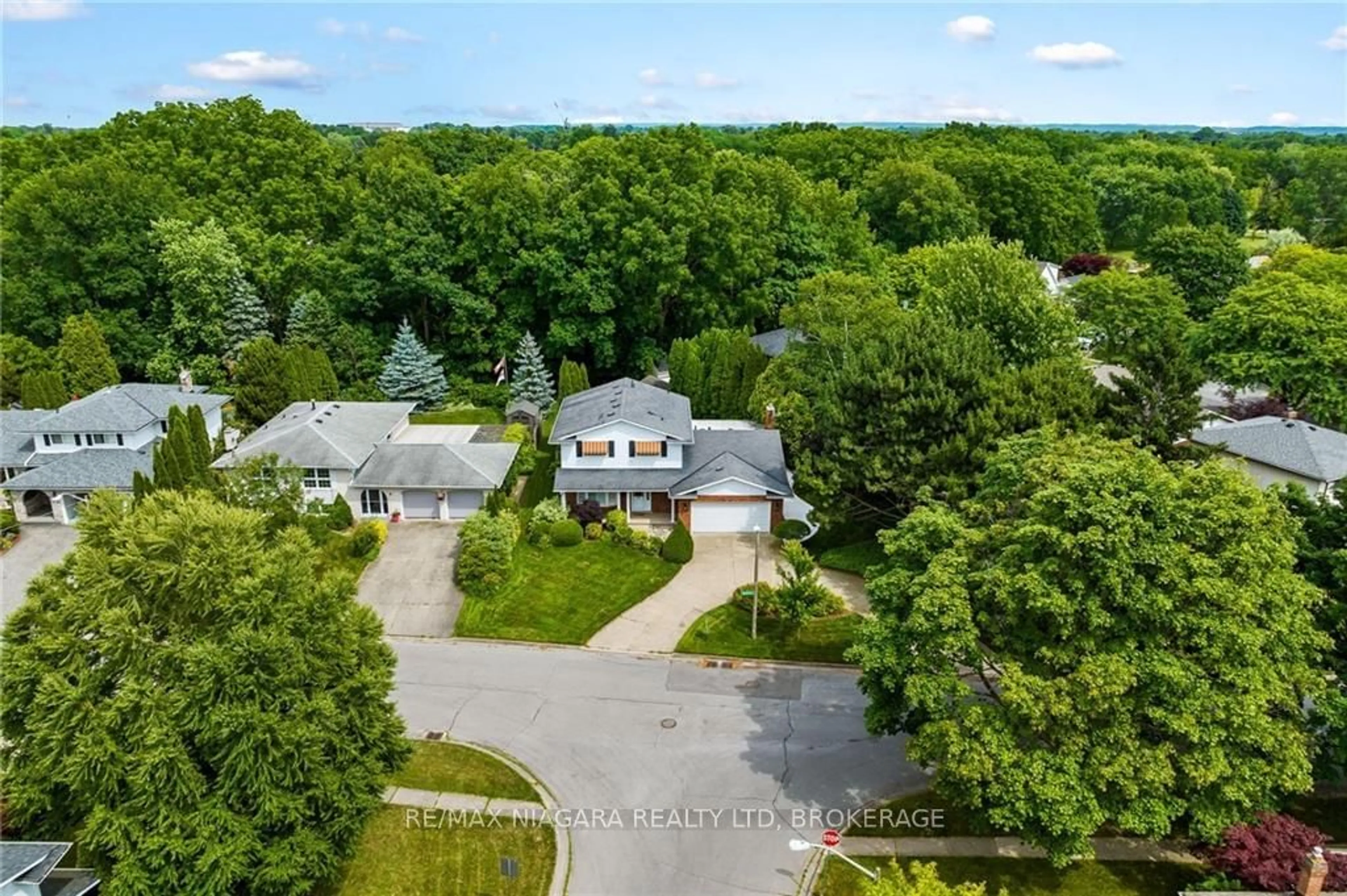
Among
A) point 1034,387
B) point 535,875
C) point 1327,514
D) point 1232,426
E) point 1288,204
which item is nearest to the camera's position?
point 535,875

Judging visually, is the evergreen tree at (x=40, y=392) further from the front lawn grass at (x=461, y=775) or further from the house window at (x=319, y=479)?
the front lawn grass at (x=461, y=775)

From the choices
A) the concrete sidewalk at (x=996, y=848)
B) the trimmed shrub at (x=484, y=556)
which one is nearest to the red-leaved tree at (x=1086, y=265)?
the trimmed shrub at (x=484, y=556)

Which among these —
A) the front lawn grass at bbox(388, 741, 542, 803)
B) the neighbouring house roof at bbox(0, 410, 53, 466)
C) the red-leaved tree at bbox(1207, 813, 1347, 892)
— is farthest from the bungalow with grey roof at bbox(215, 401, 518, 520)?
the red-leaved tree at bbox(1207, 813, 1347, 892)

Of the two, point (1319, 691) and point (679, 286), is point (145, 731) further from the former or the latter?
point (679, 286)

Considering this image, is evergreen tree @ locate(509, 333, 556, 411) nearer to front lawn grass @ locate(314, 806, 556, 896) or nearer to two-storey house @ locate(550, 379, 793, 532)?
two-storey house @ locate(550, 379, 793, 532)

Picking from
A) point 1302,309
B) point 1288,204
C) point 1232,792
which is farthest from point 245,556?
point 1288,204

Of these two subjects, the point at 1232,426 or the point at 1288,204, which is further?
the point at 1288,204

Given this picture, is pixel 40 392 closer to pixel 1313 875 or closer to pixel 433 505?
pixel 433 505
